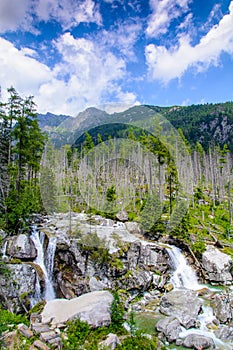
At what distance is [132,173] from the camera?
40.2 m

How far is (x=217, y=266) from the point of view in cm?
1859

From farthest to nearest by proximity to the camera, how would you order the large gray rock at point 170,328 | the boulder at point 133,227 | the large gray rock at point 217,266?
the boulder at point 133,227, the large gray rock at point 217,266, the large gray rock at point 170,328

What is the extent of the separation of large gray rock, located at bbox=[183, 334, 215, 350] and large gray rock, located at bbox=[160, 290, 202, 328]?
61.3 inches

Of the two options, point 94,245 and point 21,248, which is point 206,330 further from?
point 21,248

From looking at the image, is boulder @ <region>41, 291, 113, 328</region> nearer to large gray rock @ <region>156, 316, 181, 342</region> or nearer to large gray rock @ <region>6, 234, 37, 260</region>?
large gray rock @ <region>156, 316, 181, 342</region>

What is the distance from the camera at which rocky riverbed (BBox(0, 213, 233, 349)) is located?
12.1 meters

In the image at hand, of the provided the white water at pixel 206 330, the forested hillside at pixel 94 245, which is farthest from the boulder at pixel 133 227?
the white water at pixel 206 330

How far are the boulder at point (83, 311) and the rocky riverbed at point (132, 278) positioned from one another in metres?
2.78

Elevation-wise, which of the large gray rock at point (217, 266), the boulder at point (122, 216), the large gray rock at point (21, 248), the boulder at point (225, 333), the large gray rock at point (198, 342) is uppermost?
Result: the boulder at point (122, 216)

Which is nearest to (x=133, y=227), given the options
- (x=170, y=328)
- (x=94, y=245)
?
(x=94, y=245)

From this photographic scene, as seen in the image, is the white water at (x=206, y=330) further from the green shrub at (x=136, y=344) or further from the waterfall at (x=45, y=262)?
the waterfall at (x=45, y=262)

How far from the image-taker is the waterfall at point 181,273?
17.9 metres

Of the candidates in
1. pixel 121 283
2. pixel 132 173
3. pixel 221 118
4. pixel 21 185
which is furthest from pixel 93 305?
pixel 221 118

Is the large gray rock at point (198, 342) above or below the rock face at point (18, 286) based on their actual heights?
below
